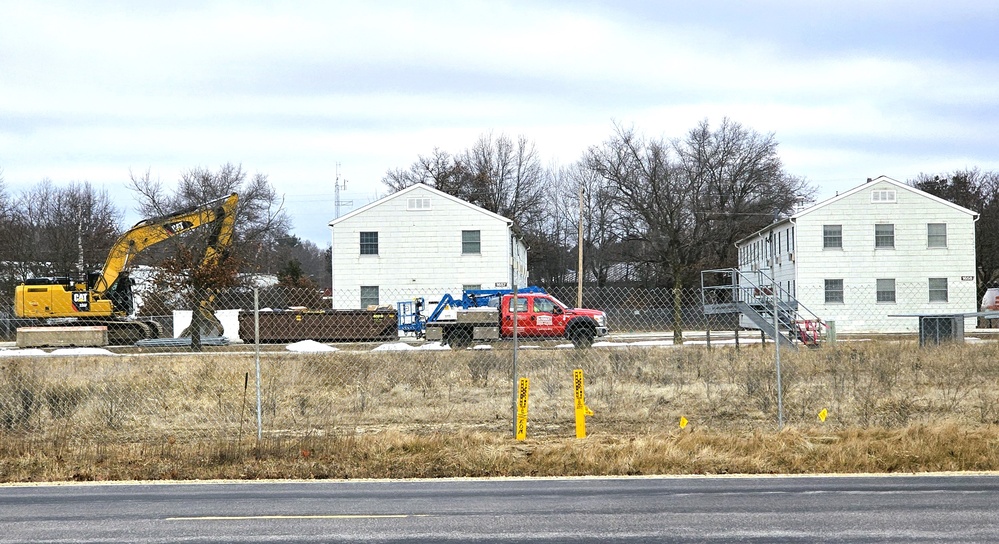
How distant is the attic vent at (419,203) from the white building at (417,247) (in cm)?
5

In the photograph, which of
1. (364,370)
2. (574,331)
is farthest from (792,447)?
(574,331)

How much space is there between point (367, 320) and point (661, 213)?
3913 centimetres

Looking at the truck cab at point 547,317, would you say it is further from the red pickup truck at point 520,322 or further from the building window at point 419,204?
the building window at point 419,204

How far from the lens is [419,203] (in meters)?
50.6

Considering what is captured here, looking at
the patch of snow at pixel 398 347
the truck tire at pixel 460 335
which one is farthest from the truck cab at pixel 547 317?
the patch of snow at pixel 398 347

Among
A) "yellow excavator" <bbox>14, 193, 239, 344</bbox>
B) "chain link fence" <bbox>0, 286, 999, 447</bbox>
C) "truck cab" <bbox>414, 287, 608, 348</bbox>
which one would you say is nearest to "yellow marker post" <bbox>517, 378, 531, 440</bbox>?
"chain link fence" <bbox>0, 286, 999, 447</bbox>

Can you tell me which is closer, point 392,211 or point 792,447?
point 792,447

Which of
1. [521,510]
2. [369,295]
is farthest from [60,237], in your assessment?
[521,510]

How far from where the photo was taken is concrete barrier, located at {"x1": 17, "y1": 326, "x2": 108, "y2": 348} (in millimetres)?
35938

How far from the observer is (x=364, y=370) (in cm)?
1997

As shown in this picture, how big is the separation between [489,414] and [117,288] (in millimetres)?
27239

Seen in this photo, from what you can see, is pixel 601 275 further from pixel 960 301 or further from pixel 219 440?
pixel 219 440

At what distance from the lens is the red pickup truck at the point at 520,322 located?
3075 cm

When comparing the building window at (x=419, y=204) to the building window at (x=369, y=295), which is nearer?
the building window at (x=369, y=295)
